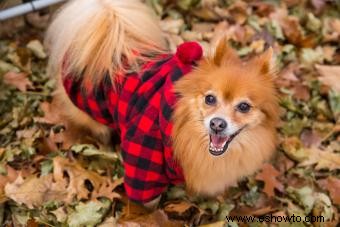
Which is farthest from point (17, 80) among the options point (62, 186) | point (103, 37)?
point (103, 37)

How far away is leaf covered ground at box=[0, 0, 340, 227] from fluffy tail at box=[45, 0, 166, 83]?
0.60 m

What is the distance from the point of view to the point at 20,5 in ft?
9.97

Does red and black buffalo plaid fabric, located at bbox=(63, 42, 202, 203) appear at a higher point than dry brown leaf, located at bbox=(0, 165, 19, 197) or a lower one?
higher

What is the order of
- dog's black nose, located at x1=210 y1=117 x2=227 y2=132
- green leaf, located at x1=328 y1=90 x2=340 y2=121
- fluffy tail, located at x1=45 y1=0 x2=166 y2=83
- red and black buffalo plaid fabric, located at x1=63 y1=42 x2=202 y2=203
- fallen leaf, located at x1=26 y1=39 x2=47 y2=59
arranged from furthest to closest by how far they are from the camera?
fallen leaf, located at x1=26 y1=39 x2=47 y2=59
green leaf, located at x1=328 y1=90 x2=340 y2=121
fluffy tail, located at x1=45 y1=0 x2=166 y2=83
red and black buffalo plaid fabric, located at x1=63 y1=42 x2=202 y2=203
dog's black nose, located at x1=210 y1=117 x2=227 y2=132

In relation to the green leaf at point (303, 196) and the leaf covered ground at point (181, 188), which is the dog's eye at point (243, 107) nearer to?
the leaf covered ground at point (181, 188)

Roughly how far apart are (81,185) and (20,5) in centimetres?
135

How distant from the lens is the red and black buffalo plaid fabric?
78.2 inches

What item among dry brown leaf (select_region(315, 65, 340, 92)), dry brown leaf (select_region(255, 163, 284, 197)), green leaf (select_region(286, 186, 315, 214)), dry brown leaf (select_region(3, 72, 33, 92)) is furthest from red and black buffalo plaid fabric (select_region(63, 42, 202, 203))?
dry brown leaf (select_region(315, 65, 340, 92))

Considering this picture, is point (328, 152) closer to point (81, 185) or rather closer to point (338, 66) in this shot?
point (338, 66)

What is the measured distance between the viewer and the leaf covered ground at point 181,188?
7.75 feet

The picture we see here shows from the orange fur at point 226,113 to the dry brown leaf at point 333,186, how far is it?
615 millimetres

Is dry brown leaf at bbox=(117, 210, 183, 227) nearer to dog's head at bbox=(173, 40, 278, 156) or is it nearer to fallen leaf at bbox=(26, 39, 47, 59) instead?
dog's head at bbox=(173, 40, 278, 156)

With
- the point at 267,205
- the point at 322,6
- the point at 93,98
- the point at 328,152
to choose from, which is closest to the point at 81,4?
the point at 93,98

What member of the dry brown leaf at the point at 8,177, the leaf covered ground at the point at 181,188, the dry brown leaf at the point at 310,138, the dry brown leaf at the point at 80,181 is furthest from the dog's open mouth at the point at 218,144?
the dry brown leaf at the point at 8,177
